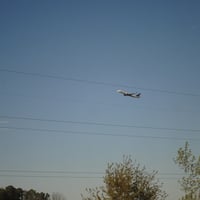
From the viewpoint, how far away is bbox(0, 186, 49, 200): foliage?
12708cm

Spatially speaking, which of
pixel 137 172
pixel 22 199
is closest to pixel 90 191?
pixel 137 172

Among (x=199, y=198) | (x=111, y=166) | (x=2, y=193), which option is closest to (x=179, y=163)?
(x=199, y=198)

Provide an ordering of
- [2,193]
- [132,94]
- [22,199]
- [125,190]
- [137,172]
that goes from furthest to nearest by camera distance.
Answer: [22,199] < [2,193] < [132,94] < [137,172] < [125,190]

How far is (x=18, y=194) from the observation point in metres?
144

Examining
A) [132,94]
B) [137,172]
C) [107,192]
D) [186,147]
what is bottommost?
[107,192]

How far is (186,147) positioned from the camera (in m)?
45.0

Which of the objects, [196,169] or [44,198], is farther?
[44,198]

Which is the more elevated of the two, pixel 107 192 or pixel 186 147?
pixel 186 147

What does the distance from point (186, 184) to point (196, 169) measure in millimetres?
2394

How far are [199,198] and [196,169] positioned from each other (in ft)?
12.3

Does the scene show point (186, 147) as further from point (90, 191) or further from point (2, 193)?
point (2, 193)

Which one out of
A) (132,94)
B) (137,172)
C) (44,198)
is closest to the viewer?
(137,172)

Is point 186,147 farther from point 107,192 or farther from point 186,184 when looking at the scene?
point 107,192

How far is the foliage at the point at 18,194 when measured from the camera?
417 feet
